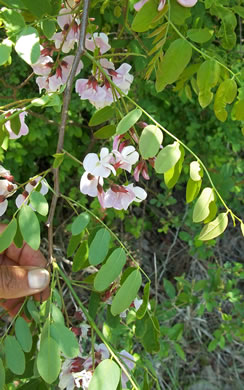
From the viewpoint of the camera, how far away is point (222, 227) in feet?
2.54

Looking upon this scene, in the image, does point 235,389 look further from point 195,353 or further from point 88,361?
point 88,361

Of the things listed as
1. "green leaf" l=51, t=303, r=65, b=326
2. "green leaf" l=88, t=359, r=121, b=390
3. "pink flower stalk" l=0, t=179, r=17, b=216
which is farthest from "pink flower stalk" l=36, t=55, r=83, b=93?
"green leaf" l=88, t=359, r=121, b=390

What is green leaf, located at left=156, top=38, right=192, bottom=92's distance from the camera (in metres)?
0.71

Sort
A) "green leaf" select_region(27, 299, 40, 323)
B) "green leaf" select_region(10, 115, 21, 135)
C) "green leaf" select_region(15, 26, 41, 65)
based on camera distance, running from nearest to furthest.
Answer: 1. "green leaf" select_region(15, 26, 41, 65)
2. "green leaf" select_region(10, 115, 21, 135)
3. "green leaf" select_region(27, 299, 40, 323)

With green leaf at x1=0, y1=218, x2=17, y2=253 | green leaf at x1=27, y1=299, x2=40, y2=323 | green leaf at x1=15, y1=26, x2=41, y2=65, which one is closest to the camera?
green leaf at x1=15, y1=26, x2=41, y2=65

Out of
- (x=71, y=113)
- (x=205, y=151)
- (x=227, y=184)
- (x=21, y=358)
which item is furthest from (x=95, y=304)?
(x=205, y=151)

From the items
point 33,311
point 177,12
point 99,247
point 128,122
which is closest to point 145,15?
point 177,12

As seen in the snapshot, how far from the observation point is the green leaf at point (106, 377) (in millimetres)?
709

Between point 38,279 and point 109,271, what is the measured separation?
304 mm

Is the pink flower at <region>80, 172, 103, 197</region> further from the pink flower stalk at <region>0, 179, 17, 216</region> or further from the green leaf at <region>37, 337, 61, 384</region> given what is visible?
the green leaf at <region>37, 337, 61, 384</region>

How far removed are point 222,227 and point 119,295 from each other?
0.21 m

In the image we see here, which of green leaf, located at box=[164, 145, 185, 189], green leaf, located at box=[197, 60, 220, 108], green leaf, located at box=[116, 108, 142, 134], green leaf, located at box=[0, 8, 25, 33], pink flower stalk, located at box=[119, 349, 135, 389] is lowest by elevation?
pink flower stalk, located at box=[119, 349, 135, 389]

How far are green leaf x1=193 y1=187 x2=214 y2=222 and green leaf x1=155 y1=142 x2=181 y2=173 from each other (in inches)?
3.3

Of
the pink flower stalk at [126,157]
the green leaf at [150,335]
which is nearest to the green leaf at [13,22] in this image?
the pink flower stalk at [126,157]
